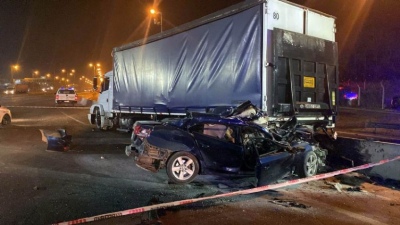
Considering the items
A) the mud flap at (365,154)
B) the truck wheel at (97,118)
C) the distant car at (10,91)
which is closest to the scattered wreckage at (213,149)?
the mud flap at (365,154)

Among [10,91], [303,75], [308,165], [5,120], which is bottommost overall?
[308,165]

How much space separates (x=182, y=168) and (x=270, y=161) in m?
1.68

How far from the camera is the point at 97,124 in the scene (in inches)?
678

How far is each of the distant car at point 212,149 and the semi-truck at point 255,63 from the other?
49.8 inches

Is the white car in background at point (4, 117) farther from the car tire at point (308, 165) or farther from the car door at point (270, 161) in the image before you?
the car tire at point (308, 165)

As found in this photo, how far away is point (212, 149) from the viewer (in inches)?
280

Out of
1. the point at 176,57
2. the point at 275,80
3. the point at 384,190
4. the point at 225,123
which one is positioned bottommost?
the point at 384,190

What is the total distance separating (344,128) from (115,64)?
470 inches

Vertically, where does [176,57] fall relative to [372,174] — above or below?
above

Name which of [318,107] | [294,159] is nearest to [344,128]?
[318,107]

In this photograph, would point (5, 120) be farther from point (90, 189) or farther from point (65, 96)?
point (65, 96)

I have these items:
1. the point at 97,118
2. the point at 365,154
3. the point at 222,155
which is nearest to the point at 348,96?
the point at 97,118

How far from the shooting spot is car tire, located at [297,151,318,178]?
745cm

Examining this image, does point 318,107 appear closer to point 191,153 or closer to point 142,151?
point 191,153
